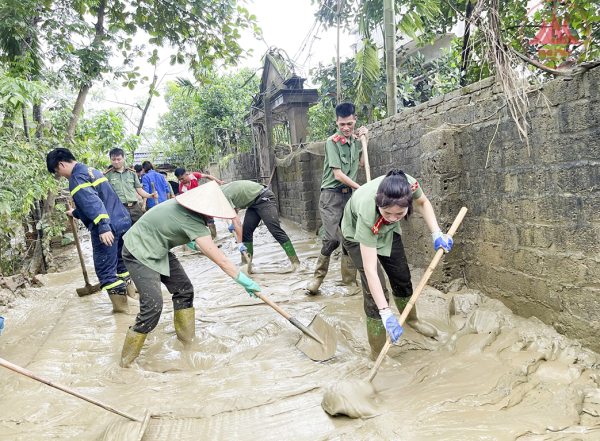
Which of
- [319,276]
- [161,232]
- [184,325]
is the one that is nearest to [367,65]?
[319,276]

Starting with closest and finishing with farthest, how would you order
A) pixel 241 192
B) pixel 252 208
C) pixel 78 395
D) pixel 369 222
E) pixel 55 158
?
pixel 78 395 → pixel 369 222 → pixel 55 158 → pixel 241 192 → pixel 252 208

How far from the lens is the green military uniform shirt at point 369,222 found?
2361mm

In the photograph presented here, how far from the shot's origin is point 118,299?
4.21 meters

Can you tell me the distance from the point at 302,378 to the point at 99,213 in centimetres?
270

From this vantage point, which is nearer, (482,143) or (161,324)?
(482,143)

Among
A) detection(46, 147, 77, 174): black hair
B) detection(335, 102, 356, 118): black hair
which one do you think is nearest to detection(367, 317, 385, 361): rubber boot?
detection(335, 102, 356, 118): black hair

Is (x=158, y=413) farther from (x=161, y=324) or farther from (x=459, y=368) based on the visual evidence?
(x=459, y=368)

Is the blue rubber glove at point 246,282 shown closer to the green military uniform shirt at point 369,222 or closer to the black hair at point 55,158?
the green military uniform shirt at point 369,222

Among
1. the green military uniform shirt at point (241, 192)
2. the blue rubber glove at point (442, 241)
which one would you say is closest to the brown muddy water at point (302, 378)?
the blue rubber glove at point (442, 241)

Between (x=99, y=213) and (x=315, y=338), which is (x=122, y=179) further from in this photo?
(x=315, y=338)

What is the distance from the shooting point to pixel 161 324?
376cm

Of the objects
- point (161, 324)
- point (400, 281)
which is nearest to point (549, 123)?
point (400, 281)

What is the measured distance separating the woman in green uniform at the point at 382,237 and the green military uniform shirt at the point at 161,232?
1144 millimetres

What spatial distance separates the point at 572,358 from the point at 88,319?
421cm
